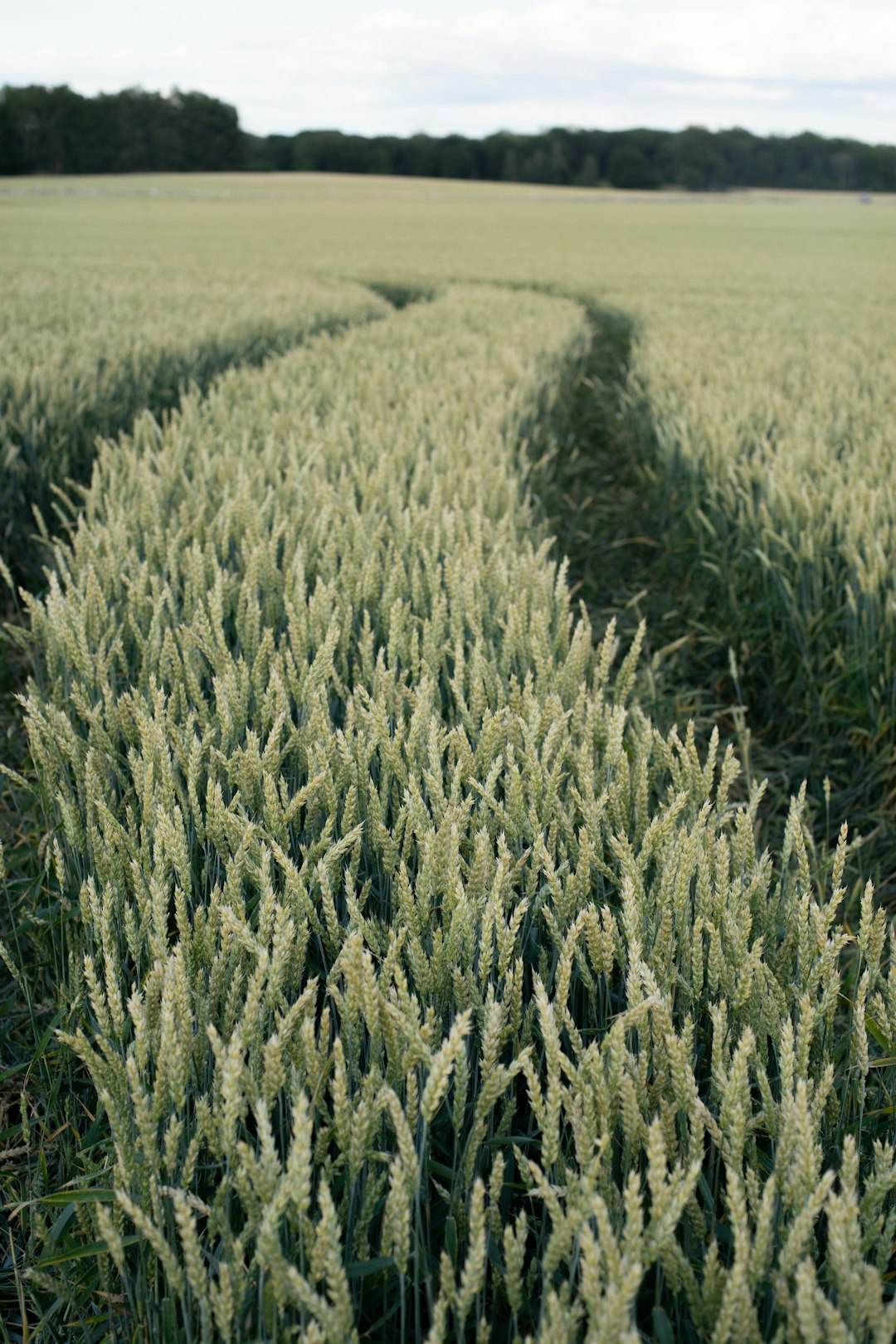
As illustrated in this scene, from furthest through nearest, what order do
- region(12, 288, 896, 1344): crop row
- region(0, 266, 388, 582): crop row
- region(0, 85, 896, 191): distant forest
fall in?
1. region(0, 85, 896, 191): distant forest
2. region(0, 266, 388, 582): crop row
3. region(12, 288, 896, 1344): crop row

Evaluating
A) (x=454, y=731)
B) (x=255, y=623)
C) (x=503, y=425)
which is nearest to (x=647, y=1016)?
(x=454, y=731)

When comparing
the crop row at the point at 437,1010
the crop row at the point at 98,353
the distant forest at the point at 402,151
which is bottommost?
the crop row at the point at 437,1010

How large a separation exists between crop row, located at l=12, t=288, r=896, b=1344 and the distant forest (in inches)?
2314

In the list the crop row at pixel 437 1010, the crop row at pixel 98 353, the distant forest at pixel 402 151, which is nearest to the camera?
the crop row at pixel 437 1010

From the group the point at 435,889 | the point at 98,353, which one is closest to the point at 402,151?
the point at 98,353

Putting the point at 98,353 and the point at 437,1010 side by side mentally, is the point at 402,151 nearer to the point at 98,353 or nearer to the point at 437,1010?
the point at 98,353

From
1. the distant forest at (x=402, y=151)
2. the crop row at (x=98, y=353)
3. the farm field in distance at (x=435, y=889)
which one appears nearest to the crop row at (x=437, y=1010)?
the farm field in distance at (x=435, y=889)

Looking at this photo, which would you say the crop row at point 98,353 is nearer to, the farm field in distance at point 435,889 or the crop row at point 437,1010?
the farm field in distance at point 435,889

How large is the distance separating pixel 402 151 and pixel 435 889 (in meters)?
68.0

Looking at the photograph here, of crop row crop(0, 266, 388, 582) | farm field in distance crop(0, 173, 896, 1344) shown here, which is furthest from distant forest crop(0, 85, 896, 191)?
farm field in distance crop(0, 173, 896, 1344)

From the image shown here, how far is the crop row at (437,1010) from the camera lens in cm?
69

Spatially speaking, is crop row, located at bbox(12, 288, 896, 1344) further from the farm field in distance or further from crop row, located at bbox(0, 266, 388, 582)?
crop row, located at bbox(0, 266, 388, 582)

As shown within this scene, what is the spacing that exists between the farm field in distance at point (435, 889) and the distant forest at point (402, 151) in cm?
5754

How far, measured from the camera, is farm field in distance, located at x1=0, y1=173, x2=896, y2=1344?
2.40 ft
